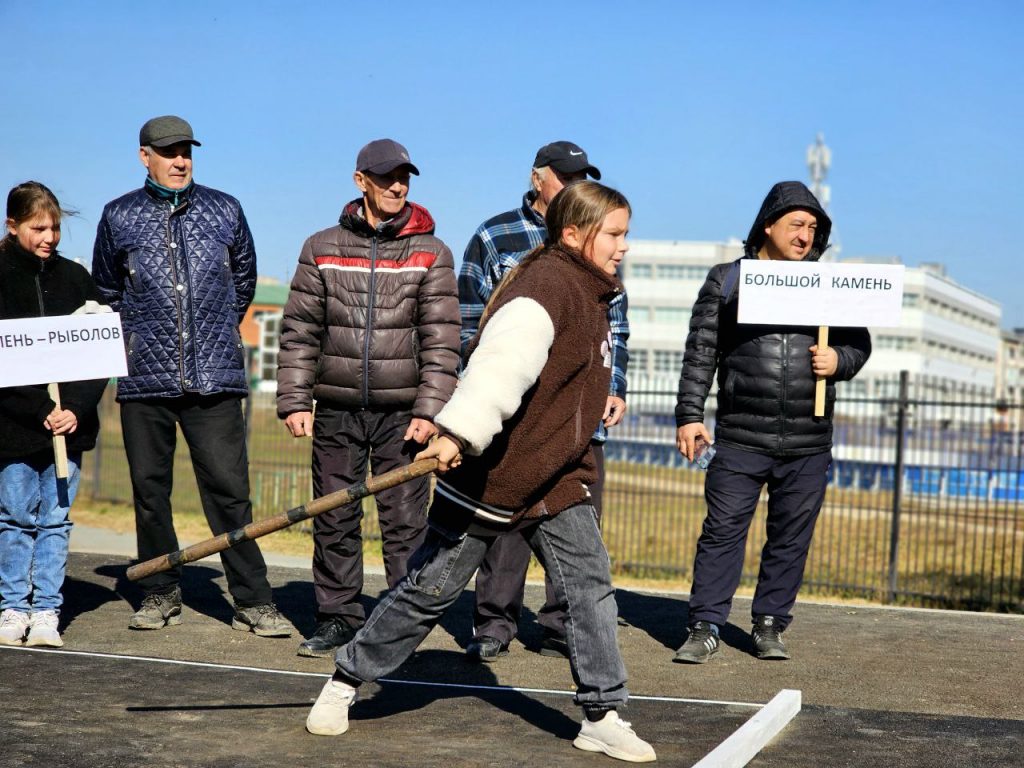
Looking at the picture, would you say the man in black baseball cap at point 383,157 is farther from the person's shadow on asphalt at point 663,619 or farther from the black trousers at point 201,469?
the person's shadow on asphalt at point 663,619

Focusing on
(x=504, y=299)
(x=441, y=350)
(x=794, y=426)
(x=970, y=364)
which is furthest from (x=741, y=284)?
(x=970, y=364)

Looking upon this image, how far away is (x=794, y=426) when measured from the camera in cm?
647

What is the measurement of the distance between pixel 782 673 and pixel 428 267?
99.3 inches

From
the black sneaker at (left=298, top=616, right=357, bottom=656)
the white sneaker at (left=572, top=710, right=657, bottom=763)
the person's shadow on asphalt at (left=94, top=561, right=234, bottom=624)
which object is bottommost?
the person's shadow on asphalt at (left=94, top=561, right=234, bottom=624)

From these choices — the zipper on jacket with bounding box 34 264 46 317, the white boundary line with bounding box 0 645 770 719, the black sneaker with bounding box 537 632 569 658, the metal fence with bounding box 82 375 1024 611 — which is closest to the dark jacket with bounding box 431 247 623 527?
the white boundary line with bounding box 0 645 770 719

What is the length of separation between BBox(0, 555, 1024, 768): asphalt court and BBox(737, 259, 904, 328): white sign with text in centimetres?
168

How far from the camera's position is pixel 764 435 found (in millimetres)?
6461

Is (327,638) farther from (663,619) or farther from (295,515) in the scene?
(663,619)

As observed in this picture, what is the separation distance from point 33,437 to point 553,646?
2.72 metres

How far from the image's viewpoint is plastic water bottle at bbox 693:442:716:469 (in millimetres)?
6332

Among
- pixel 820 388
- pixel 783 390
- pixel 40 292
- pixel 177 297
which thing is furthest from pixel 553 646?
pixel 40 292

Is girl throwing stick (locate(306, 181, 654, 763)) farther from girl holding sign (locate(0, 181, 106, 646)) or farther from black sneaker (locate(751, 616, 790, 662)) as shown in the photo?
girl holding sign (locate(0, 181, 106, 646))

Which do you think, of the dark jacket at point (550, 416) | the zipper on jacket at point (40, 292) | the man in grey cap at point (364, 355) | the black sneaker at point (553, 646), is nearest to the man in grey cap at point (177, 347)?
the zipper on jacket at point (40, 292)

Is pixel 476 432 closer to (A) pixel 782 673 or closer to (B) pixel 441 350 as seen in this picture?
(B) pixel 441 350
